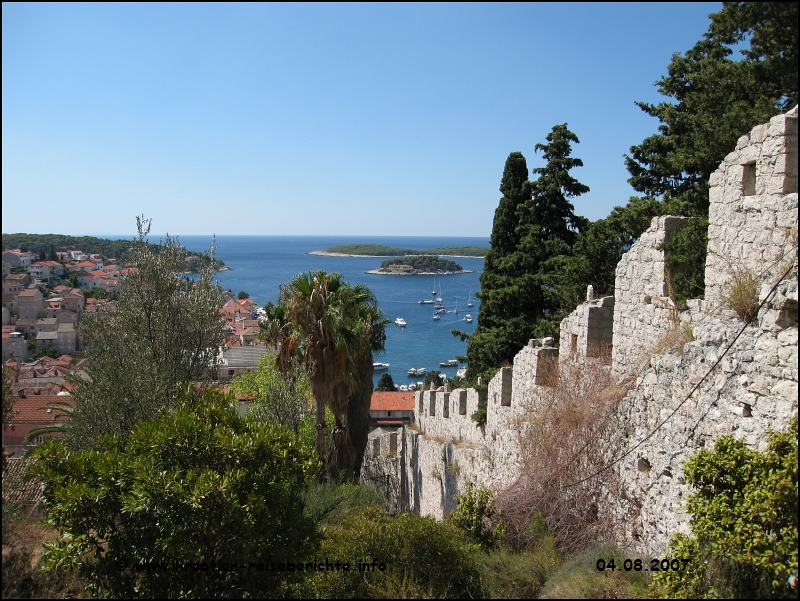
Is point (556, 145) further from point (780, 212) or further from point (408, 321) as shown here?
point (408, 321)

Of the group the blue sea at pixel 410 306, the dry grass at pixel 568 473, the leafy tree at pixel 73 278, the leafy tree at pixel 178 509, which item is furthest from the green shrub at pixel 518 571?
the leafy tree at pixel 73 278

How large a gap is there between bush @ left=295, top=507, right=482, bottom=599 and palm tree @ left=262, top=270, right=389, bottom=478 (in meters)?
5.41

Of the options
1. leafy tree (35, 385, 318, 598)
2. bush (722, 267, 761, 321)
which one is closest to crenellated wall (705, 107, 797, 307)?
bush (722, 267, 761, 321)

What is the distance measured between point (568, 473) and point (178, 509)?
5.36 m

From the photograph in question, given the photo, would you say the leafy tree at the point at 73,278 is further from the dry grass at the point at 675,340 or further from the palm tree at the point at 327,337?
Result: the dry grass at the point at 675,340

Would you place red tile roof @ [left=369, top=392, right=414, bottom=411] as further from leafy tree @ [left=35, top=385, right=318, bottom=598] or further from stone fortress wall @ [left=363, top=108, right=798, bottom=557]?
leafy tree @ [left=35, top=385, right=318, bottom=598]

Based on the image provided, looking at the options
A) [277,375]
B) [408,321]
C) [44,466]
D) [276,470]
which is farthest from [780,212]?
[408,321]

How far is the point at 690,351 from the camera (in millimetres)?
6523

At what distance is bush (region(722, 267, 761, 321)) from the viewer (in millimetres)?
5984

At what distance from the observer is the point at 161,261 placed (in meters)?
10.7

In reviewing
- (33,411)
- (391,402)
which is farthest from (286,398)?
(391,402)

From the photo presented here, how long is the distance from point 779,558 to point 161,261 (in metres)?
10.0

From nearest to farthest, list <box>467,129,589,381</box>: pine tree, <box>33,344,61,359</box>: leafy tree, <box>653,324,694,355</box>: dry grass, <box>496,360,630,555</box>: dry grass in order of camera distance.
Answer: <box>653,324,694,355</box>: dry grass, <box>496,360,630,555</box>: dry grass, <box>467,129,589,381</box>: pine tree, <box>33,344,61,359</box>: leafy tree

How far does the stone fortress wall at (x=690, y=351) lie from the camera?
18.1 feet
